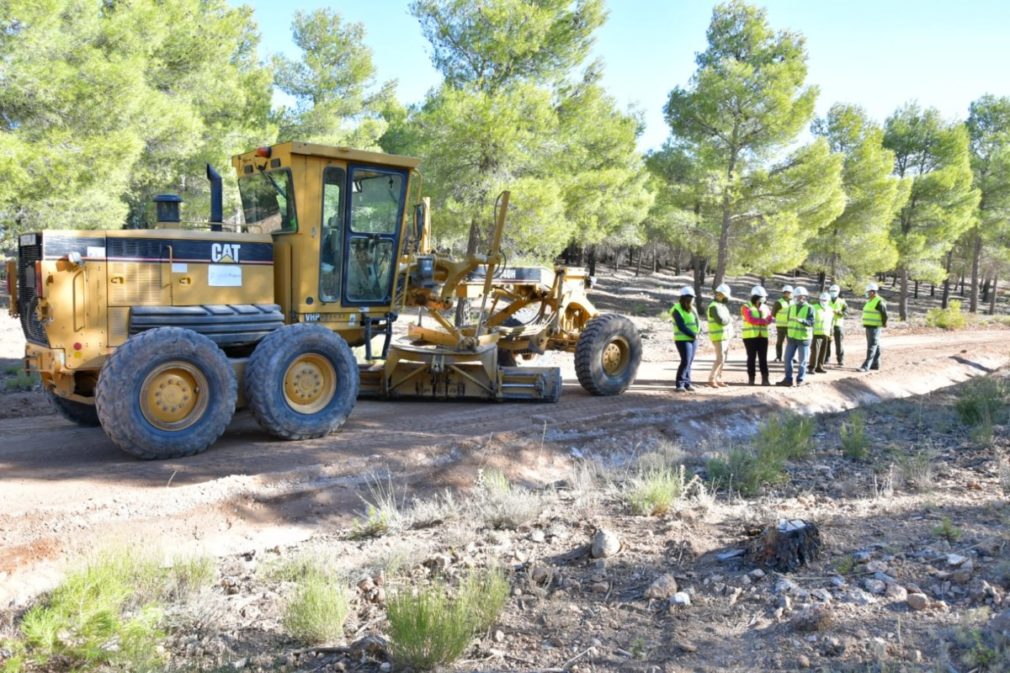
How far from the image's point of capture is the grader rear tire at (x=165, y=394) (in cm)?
693

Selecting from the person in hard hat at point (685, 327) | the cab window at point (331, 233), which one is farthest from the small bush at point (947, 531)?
the person in hard hat at point (685, 327)

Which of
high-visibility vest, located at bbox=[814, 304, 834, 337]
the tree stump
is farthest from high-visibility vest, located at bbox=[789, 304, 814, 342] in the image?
the tree stump

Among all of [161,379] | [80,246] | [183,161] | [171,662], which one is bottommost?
[171,662]

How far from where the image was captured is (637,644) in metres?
3.96

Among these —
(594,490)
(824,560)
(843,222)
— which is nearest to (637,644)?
(824,560)

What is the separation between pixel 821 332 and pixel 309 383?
10.5m

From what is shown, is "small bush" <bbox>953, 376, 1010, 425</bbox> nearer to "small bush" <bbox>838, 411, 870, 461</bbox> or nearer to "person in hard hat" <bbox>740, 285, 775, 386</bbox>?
"small bush" <bbox>838, 411, 870, 461</bbox>

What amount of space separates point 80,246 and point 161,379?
4.75ft

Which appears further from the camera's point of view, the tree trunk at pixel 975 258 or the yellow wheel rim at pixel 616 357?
the tree trunk at pixel 975 258

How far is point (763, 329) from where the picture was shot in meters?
13.3

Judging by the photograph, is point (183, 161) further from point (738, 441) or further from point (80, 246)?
point (738, 441)

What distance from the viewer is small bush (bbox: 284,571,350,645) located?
4.20 m

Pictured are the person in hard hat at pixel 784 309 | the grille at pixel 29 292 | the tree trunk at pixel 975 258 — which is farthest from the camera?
the tree trunk at pixel 975 258

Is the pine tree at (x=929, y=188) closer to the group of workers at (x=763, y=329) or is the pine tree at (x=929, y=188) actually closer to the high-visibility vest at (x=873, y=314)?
the high-visibility vest at (x=873, y=314)
